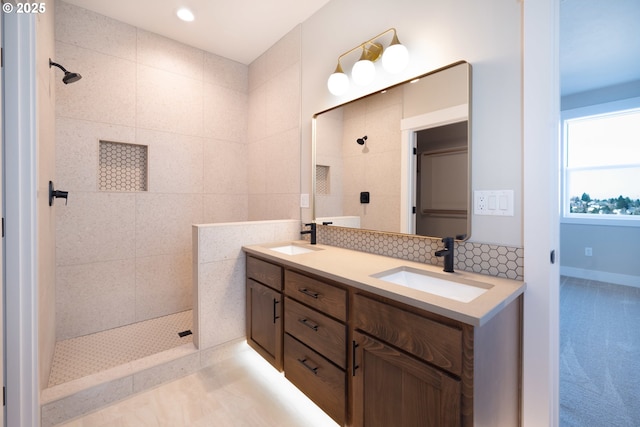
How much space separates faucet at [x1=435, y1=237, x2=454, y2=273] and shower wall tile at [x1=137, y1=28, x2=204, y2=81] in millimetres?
2728

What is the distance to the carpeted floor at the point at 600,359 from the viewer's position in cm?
154

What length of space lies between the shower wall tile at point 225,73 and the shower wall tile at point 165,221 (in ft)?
4.00

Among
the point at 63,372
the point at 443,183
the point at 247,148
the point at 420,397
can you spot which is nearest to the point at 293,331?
the point at 420,397

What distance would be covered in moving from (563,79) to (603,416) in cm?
383

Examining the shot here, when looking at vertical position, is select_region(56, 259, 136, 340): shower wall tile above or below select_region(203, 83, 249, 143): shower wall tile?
below

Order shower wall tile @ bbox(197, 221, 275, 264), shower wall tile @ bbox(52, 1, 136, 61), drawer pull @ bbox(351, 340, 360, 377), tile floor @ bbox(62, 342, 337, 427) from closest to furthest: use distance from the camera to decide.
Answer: drawer pull @ bbox(351, 340, 360, 377), tile floor @ bbox(62, 342, 337, 427), shower wall tile @ bbox(197, 221, 275, 264), shower wall tile @ bbox(52, 1, 136, 61)

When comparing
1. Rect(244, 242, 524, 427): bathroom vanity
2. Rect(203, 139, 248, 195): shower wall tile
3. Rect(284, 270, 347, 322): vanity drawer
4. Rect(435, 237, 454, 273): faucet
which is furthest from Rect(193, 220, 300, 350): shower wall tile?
Rect(435, 237, 454, 273): faucet

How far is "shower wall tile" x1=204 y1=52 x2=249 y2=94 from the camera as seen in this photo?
2814 mm

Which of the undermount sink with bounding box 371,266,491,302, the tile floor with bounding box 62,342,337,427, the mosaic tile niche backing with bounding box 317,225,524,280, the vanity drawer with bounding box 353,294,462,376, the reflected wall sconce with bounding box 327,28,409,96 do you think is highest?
the reflected wall sconce with bounding box 327,28,409,96

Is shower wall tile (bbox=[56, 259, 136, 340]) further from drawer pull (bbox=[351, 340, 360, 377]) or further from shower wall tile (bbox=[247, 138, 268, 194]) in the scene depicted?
drawer pull (bbox=[351, 340, 360, 377])

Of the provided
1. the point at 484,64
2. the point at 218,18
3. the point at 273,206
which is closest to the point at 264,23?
the point at 218,18

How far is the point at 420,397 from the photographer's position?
0.99 metres

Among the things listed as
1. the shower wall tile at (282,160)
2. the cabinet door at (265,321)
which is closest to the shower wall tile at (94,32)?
the shower wall tile at (282,160)

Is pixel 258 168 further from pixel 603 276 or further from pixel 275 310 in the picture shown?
pixel 603 276
